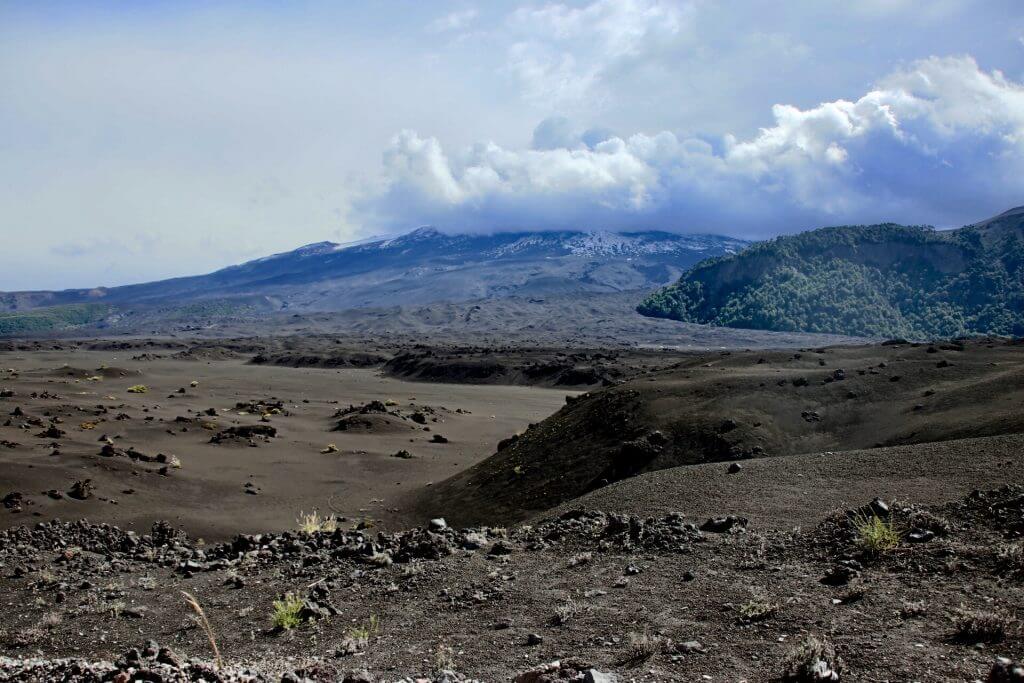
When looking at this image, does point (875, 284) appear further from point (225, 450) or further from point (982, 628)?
point (982, 628)

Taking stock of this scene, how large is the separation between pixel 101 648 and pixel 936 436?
45.4 feet

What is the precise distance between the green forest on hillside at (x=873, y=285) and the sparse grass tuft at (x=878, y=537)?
105m

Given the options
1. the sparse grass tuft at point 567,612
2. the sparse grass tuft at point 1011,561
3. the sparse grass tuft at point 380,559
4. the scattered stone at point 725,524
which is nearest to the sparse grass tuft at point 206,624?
the sparse grass tuft at point 380,559

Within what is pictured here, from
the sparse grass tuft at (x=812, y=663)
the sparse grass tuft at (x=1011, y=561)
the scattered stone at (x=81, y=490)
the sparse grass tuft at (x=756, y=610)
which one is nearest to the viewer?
the sparse grass tuft at (x=812, y=663)

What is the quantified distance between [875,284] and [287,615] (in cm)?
12270

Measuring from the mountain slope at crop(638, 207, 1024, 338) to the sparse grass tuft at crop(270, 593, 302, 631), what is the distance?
10886 cm

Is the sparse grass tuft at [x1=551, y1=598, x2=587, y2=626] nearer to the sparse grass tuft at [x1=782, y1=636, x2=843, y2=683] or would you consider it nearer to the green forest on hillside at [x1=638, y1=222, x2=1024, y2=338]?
the sparse grass tuft at [x1=782, y1=636, x2=843, y2=683]

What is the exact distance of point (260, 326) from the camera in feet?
533

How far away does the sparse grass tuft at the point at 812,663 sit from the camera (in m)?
4.79

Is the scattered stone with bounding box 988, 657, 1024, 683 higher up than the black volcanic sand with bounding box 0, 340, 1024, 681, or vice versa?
the scattered stone with bounding box 988, 657, 1024, 683

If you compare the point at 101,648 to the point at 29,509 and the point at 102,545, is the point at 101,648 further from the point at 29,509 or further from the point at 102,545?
the point at 29,509

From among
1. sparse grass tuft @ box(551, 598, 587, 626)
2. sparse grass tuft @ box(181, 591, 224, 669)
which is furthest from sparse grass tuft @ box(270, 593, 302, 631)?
sparse grass tuft @ box(551, 598, 587, 626)

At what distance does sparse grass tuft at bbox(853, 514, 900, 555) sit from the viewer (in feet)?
23.8

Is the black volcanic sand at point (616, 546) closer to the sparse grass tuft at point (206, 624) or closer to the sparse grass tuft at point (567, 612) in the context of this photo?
the sparse grass tuft at point (567, 612)
